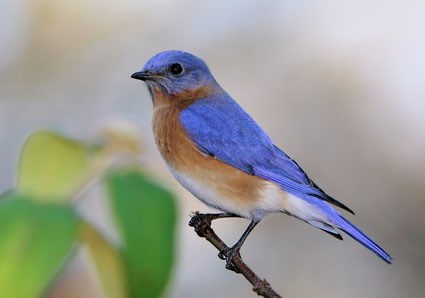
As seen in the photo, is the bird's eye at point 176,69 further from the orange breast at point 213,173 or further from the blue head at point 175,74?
the orange breast at point 213,173

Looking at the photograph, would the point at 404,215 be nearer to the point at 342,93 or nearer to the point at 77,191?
the point at 342,93

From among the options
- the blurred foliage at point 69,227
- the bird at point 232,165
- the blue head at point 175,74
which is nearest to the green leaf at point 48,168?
the blurred foliage at point 69,227

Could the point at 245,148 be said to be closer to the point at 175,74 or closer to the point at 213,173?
the point at 213,173

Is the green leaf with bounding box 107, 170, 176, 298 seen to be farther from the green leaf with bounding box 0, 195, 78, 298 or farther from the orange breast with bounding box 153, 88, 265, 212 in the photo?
the orange breast with bounding box 153, 88, 265, 212

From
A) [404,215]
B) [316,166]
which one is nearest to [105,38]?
[316,166]

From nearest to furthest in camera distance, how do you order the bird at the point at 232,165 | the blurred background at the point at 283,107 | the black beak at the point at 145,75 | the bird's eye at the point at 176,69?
the bird at the point at 232,165 < the black beak at the point at 145,75 < the bird's eye at the point at 176,69 < the blurred background at the point at 283,107

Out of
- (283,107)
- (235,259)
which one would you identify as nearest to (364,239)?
(235,259)
